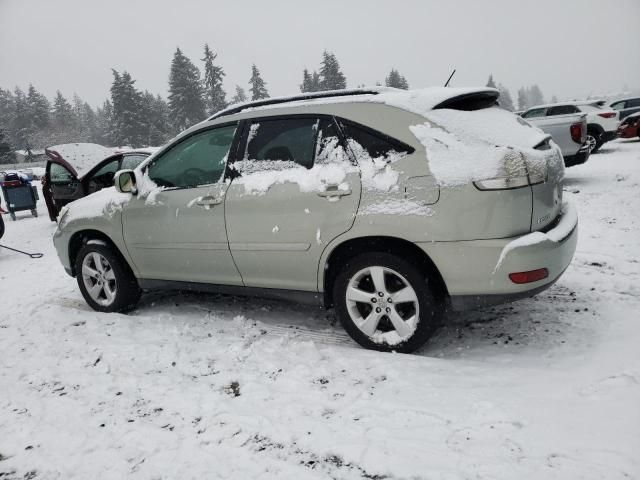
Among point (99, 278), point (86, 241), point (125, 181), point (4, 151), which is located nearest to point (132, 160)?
point (86, 241)

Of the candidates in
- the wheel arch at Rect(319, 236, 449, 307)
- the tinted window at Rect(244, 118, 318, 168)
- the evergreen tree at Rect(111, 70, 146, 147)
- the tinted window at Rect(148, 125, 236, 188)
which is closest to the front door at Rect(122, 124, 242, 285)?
the tinted window at Rect(148, 125, 236, 188)

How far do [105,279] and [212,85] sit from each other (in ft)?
202

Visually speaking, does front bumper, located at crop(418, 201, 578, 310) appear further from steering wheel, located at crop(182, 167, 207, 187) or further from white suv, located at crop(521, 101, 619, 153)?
white suv, located at crop(521, 101, 619, 153)

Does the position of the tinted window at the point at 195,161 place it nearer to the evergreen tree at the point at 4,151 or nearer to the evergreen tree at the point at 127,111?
the evergreen tree at the point at 127,111

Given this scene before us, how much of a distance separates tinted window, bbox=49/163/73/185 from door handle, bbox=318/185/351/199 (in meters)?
8.21

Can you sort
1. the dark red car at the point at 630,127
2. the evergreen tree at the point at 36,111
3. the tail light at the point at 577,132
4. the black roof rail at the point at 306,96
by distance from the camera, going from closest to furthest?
the black roof rail at the point at 306,96
the tail light at the point at 577,132
the dark red car at the point at 630,127
the evergreen tree at the point at 36,111

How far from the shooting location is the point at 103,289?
457 centimetres

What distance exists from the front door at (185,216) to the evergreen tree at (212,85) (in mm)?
58730

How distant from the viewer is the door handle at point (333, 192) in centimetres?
299

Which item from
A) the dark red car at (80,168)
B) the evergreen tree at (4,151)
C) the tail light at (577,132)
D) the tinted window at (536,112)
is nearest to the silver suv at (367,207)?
the dark red car at (80,168)

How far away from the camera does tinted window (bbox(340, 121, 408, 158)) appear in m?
2.90

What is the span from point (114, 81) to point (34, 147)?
106 ft

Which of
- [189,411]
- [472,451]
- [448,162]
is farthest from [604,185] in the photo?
[189,411]

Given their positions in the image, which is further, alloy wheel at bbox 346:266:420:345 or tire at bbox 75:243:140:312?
tire at bbox 75:243:140:312
